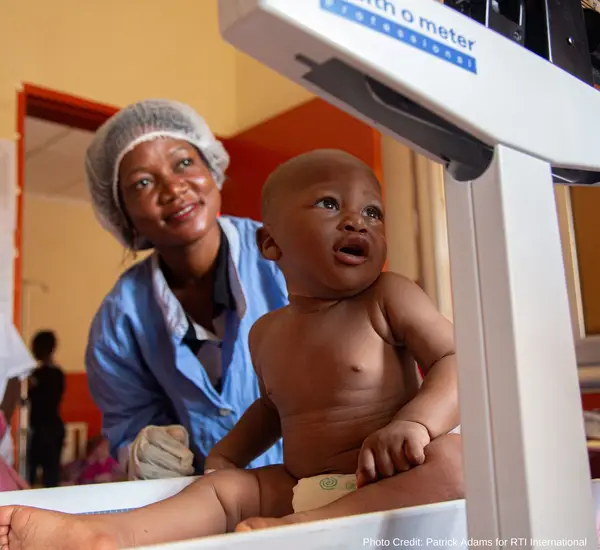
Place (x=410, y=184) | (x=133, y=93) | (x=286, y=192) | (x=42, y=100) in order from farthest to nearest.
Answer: (x=133, y=93)
(x=42, y=100)
(x=410, y=184)
(x=286, y=192)

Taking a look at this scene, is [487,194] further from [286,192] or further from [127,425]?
[127,425]

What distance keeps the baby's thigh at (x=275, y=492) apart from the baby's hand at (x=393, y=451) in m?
0.17

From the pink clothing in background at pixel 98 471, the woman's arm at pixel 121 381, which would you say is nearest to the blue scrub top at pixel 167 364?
the woman's arm at pixel 121 381

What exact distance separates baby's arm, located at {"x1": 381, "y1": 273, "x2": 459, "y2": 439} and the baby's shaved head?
4.5 inches

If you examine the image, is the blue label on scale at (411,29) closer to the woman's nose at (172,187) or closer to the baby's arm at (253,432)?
the baby's arm at (253,432)

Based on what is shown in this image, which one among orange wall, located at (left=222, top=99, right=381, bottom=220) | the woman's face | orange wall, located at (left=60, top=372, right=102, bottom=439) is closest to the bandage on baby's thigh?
the woman's face

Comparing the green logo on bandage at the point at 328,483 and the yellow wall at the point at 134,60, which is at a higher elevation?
the yellow wall at the point at 134,60

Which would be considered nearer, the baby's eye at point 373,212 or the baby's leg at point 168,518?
the baby's leg at point 168,518

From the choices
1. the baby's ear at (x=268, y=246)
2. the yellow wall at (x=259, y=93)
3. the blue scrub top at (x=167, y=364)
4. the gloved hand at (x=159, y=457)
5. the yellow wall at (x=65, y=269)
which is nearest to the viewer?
the baby's ear at (x=268, y=246)

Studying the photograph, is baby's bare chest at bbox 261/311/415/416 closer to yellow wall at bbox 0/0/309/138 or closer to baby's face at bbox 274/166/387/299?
baby's face at bbox 274/166/387/299

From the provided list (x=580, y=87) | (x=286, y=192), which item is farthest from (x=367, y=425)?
(x=580, y=87)

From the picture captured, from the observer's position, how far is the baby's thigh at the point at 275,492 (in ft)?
2.10

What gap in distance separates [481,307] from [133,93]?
6.74 feet

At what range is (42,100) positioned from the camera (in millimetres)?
1998
